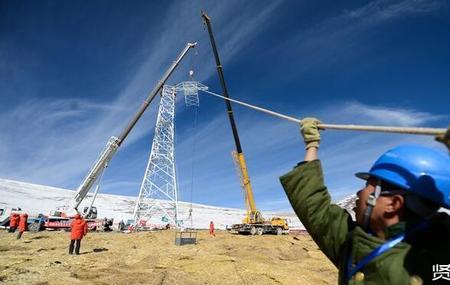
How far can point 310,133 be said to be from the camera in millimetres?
2000

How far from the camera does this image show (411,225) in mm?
1582

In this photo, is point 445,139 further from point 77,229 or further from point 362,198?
point 77,229

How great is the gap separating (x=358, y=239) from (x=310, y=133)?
0.63 metres

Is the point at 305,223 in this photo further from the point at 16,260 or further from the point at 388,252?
the point at 16,260

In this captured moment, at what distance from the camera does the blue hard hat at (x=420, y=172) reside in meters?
1.65

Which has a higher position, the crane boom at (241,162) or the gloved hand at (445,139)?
the crane boom at (241,162)

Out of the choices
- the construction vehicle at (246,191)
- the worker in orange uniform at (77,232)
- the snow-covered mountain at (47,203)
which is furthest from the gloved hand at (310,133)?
the snow-covered mountain at (47,203)

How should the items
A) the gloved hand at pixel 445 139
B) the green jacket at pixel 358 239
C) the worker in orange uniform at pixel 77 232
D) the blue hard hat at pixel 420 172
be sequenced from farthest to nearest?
the worker in orange uniform at pixel 77 232 < the blue hard hat at pixel 420 172 < the green jacket at pixel 358 239 < the gloved hand at pixel 445 139

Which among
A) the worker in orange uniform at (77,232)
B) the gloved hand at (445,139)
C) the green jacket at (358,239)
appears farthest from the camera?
the worker in orange uniform at (77,232)

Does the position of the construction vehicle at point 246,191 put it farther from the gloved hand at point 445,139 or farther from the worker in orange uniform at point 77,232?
the gloved hand at point 445,139

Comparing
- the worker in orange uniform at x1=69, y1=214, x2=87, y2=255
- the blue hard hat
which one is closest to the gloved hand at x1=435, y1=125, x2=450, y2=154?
the blue hard hat

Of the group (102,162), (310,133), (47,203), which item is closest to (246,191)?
(102,162)

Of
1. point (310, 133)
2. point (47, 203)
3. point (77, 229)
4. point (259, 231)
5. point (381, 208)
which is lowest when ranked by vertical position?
point (381, 208)

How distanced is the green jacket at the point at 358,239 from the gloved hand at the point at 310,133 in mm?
139
